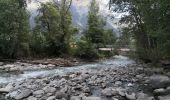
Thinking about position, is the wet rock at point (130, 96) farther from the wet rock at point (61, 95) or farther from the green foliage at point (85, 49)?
the green foliage at point (85, 49)

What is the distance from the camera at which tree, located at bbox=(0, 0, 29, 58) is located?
105 feet

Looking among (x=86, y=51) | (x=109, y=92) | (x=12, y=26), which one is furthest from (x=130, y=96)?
(x=86, y=51)

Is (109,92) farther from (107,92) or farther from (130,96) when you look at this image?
(130,96)

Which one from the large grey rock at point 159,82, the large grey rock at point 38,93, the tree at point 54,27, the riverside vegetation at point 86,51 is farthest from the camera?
the tree at point 54,27

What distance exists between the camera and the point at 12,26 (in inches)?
1276

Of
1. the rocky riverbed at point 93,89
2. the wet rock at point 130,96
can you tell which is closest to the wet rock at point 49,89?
the rocky riverbed at point 93,89

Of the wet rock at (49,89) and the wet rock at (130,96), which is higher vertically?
the wet rock at (49,89)

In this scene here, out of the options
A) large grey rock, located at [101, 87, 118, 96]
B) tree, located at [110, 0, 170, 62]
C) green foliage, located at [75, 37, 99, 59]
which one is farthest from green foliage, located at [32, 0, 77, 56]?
large grey rock, located at [101, 87, 118, 96]

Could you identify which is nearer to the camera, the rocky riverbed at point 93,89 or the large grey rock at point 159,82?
the rocky riverbed at point 93,89

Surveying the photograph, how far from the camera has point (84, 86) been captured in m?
15.2

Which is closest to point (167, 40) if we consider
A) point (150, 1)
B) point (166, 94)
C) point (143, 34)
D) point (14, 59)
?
point (150, 1)

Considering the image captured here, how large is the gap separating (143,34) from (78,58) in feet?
39.3

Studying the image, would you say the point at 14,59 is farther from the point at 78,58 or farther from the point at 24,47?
the point at 78,58

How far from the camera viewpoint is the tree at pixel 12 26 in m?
32.1
